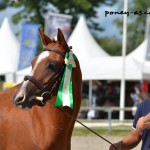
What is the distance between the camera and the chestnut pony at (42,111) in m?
5.01

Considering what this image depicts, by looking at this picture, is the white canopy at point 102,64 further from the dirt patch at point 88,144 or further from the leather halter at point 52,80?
the leather halter at point 52,80

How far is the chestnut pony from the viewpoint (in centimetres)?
501

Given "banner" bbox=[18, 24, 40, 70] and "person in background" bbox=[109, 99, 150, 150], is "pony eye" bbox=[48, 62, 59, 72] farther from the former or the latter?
"banner" bbox=[18, 24, 40, 70]

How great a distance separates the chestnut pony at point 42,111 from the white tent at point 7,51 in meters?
20.1

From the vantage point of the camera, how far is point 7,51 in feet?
87.1

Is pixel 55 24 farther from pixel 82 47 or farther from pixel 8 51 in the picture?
pixel 8 51

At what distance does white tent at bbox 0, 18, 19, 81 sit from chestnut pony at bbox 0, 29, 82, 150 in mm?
20108

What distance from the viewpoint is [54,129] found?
5.11m

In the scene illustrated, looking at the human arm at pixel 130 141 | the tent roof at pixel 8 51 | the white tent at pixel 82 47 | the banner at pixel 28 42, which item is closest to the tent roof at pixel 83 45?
the white tent at pixel 82 47

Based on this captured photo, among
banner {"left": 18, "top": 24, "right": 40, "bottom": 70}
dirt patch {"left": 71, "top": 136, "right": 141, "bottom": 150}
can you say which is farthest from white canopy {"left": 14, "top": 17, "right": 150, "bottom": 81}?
dirt patch {"left": 71, "top": 136, "right": 141, "bottom": 150}

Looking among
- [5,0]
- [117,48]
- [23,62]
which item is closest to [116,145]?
[23,62]

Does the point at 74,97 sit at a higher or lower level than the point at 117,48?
higher

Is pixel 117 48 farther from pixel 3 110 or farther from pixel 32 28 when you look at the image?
pixel 3 110

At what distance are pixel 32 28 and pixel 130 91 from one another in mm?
6265
